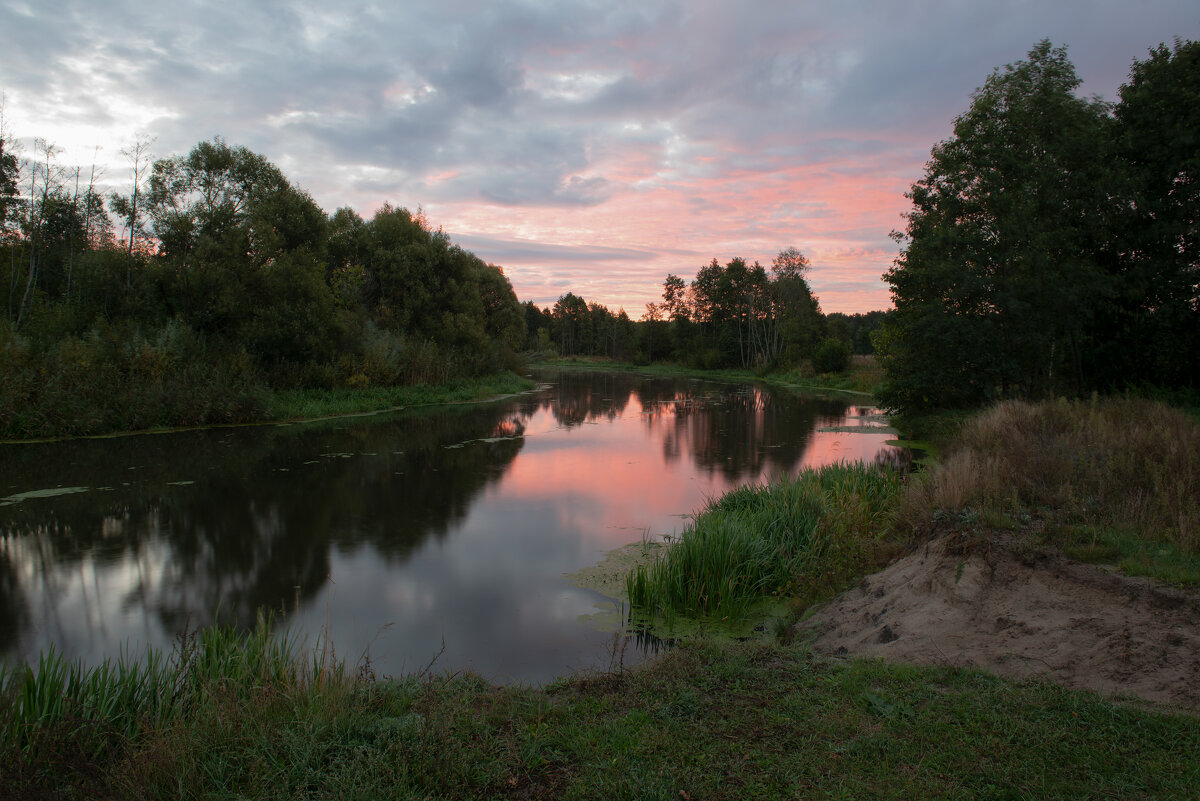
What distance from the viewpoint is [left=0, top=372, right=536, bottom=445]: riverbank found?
51.0ft

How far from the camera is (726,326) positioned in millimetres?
→ 64375

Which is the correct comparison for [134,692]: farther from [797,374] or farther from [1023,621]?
[797,374]

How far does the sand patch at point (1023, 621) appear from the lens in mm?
4023

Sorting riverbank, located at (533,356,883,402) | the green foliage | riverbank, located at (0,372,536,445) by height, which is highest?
the green foliage

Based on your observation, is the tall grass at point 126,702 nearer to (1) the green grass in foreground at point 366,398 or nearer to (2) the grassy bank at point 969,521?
(2) the grassy bank at point 969,521

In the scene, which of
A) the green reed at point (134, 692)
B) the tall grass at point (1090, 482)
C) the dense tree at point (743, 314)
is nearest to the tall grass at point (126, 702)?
the green reed at point (134, 692)

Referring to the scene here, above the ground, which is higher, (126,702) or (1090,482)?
(1090,482)

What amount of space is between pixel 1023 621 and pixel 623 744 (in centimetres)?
321

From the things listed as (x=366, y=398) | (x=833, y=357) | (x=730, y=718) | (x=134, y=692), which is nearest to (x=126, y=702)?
(x=134, y=692)

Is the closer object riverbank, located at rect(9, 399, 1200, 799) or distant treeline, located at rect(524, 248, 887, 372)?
riverbank, located at rect(9, 399, 1200, 799)

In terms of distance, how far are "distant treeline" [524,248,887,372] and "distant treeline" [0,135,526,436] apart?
Answer: 100 feet

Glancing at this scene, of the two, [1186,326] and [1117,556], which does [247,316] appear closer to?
[1117,556]

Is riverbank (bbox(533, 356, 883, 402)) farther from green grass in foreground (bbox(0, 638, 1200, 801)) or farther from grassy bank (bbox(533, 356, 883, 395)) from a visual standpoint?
green grass in foreground (bbox(0, 638, 1200, 801))

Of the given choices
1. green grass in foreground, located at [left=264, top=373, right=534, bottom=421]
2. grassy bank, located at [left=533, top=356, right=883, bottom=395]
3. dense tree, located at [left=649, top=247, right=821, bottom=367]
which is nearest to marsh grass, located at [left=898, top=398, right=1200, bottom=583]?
green grass in foreground, located at [left=264, top=373, right=534, bottom=421]
